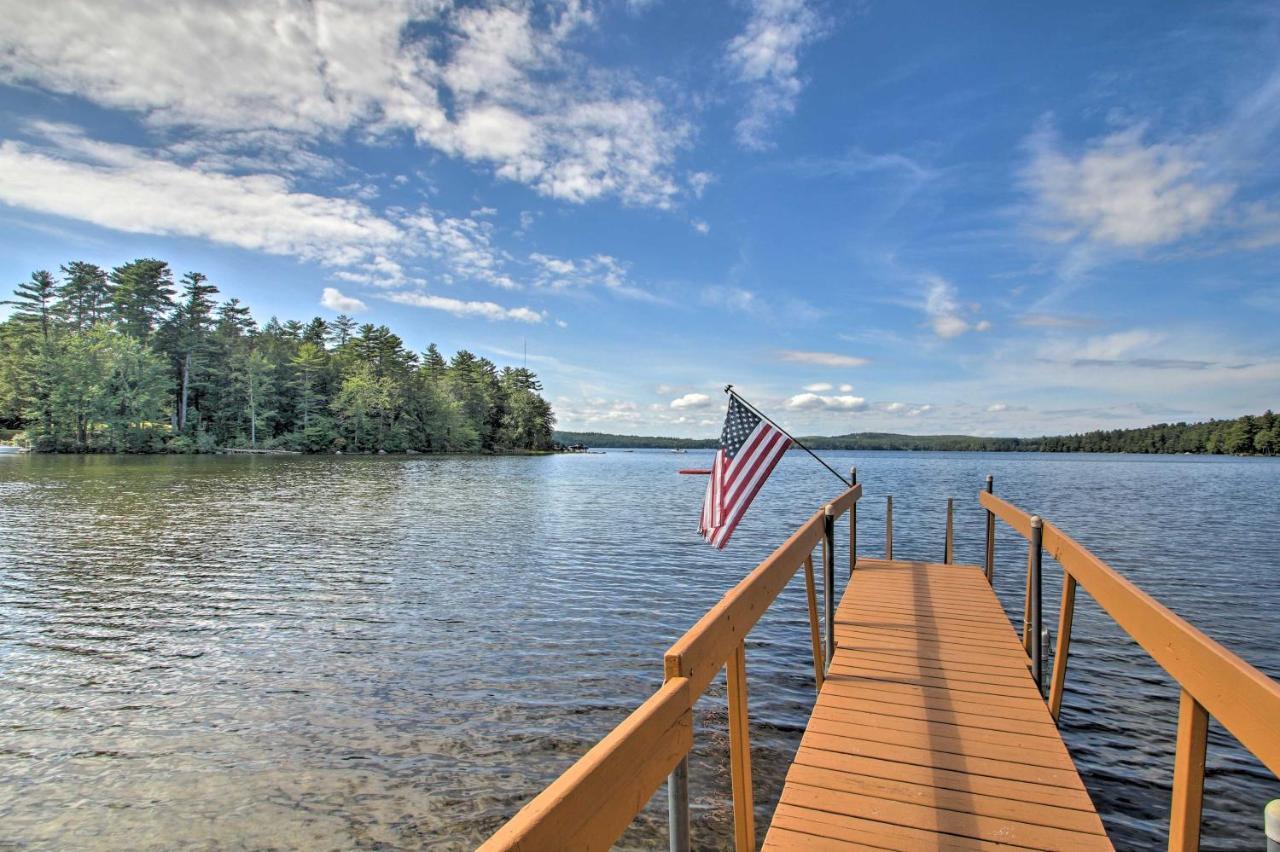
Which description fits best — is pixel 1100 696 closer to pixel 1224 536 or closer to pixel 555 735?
pixel 555 735

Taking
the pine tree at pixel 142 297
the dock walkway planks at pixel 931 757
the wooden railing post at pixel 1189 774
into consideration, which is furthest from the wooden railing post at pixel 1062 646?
the pine tree at pixel 142 297

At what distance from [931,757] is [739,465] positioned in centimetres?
408

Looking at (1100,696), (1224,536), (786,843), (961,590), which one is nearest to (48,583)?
(786,843)

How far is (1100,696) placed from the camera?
7.28 meters

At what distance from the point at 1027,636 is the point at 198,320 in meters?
82.4

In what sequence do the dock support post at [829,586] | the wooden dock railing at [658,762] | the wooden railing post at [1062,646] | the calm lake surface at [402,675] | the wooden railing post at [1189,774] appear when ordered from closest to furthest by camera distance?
1. the wooden dock railing at [658,762]
2. the wooden railing post at [1189,774]
3. the calm lake surface at [402,675]
4. the wooden railing post at [1062,646]
5. the dock support post at [829,586]

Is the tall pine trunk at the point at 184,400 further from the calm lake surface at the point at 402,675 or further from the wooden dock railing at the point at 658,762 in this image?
the wooden dock railing at the point at 658,762

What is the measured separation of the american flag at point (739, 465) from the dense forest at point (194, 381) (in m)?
68.6

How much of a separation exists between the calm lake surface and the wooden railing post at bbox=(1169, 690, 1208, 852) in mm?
2921

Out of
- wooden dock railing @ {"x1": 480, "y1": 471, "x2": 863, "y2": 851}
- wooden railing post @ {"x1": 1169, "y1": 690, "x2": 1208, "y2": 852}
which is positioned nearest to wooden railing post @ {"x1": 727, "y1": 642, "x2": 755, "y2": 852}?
wooden dock railing @ {"x1": 480, "y1": 471, "x2": 863, "y2": 851}

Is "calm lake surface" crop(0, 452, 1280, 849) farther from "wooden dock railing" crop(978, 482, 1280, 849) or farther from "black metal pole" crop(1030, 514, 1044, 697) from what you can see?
"wooden dock railing" crop(978, 482, 1280, 849)

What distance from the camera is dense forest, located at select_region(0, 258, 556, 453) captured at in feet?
192

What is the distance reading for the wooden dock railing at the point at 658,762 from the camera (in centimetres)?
130

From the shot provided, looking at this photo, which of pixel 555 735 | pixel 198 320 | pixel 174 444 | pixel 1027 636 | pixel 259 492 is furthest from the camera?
pixel 198 320
